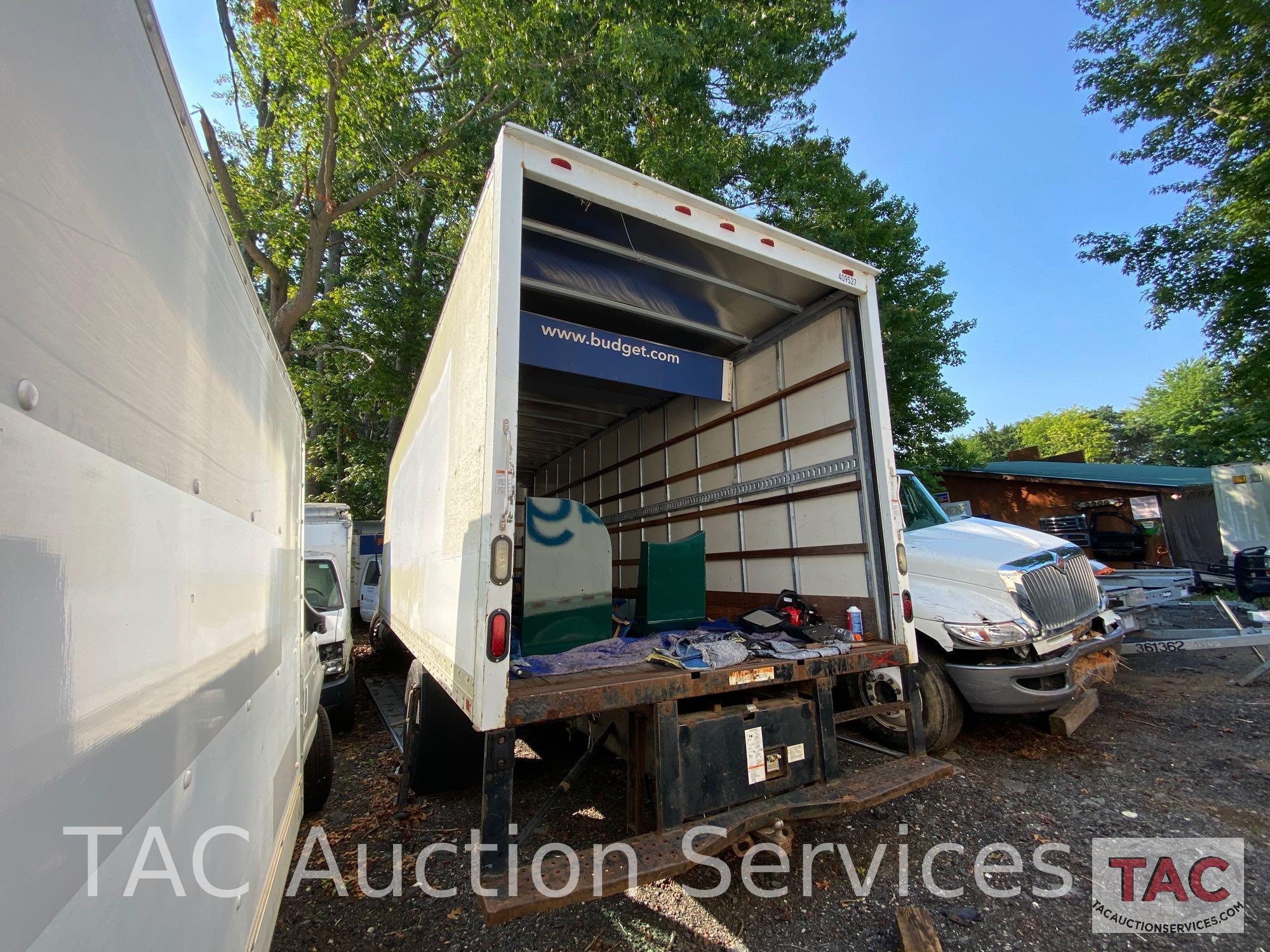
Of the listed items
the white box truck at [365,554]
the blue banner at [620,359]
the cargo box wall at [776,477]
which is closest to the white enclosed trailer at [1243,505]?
the cargo box wall at [776,477]

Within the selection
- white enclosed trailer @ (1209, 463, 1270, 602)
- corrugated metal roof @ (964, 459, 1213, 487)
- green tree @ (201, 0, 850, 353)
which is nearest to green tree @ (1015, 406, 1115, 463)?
corrugated metal roof @ (964, 459, 1213, 487)

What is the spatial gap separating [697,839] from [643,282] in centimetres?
387

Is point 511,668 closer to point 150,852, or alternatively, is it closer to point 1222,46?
point 150,852

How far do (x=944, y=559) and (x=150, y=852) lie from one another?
17.6 ft

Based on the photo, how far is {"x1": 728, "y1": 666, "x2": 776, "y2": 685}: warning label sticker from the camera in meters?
3.02

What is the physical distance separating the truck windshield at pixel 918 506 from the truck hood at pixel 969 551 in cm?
22

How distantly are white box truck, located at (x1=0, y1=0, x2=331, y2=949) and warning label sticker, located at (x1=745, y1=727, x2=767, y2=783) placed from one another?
7.10 feet

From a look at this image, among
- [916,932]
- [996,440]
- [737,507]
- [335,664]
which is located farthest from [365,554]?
[996,440]

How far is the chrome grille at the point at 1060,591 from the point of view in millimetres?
4613

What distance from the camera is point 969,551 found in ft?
16.5

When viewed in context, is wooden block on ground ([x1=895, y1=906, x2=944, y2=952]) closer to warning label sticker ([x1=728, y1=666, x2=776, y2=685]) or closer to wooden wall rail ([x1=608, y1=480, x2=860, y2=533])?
warning label sticker ([x1=728, y1=666, x2=776, y2=685])

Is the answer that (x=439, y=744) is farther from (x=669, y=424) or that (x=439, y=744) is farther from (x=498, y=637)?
(x=669, y=424)

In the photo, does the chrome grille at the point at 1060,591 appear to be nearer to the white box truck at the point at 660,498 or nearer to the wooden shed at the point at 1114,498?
the white box truck at the point at 660,498

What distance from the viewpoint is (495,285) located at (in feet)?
8.79
